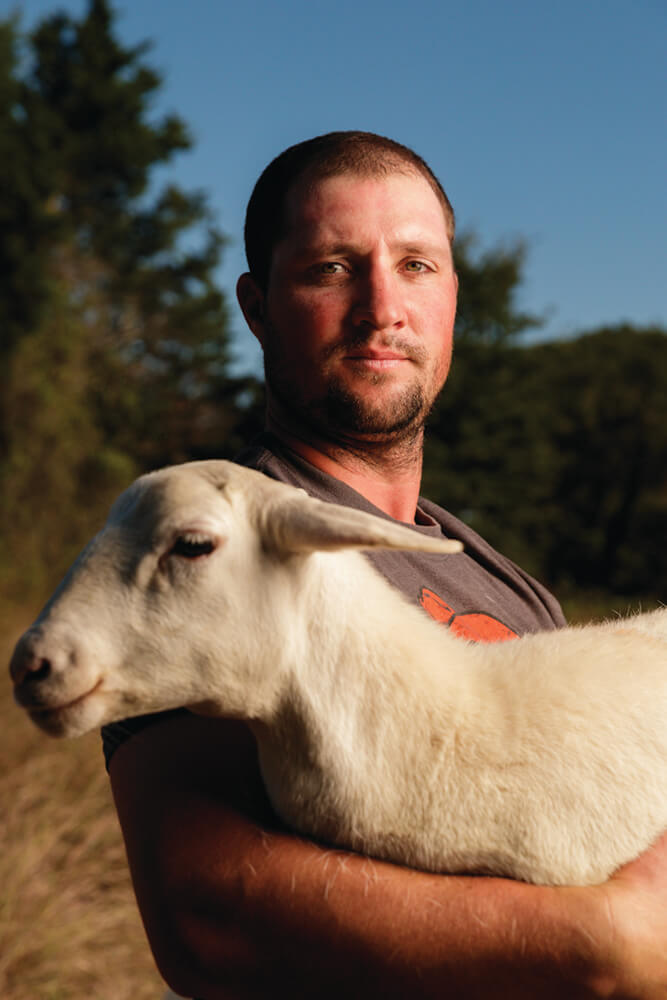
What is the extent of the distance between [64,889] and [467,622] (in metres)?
4.64

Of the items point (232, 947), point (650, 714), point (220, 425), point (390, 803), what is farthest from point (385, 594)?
point (220, 425)

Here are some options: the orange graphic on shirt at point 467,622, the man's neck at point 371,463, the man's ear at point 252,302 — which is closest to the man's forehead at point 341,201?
the man's ear at point 252,302

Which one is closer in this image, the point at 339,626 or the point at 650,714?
the point at 339,626

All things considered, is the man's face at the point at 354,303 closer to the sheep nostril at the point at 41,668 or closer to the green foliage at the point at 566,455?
the sheep nostril at the point at 41,668

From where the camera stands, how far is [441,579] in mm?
2855

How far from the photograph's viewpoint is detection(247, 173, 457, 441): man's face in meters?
2.84

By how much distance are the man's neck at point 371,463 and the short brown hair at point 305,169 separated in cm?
60

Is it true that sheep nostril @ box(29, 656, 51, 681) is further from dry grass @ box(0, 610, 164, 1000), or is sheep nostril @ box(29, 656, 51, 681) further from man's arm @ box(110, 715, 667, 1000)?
dry grass @ box(0, 610, 164, 1000)

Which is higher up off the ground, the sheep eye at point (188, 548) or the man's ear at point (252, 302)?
the man's ear at point (252, 302)

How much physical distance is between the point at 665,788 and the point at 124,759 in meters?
1.38

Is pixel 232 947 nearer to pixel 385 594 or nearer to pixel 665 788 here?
pixel 385 594

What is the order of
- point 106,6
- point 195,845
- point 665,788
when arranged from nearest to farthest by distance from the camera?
point 195,845 < point 665,788 < point 106,6

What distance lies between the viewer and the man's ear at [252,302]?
3.21 m

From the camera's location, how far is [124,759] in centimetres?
223
